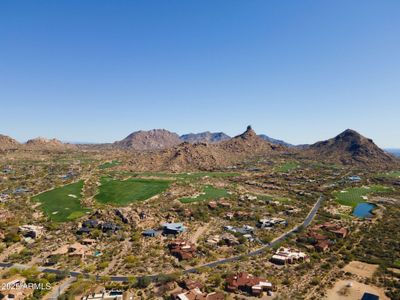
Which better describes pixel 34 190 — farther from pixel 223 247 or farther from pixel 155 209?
pixel 223 247

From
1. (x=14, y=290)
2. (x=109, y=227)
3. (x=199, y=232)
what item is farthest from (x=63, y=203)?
(x=14, y=290)

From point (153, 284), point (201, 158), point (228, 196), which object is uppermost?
point (201, 158)

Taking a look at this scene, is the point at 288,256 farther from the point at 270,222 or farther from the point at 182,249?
the point at 270,222

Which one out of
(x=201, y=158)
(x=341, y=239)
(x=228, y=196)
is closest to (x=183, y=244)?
(x=341, y=239)

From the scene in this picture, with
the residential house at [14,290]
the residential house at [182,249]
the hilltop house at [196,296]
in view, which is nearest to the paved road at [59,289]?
the residential house at [14,290]

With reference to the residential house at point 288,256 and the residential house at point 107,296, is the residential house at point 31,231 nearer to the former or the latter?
the residential house at point 107,296

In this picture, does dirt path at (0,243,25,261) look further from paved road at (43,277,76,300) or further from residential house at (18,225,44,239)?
paved road at (43,277,76,300)

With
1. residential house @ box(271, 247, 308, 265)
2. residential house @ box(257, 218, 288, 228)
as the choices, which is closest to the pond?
residential house @ box(257, 218, 288, 228)
